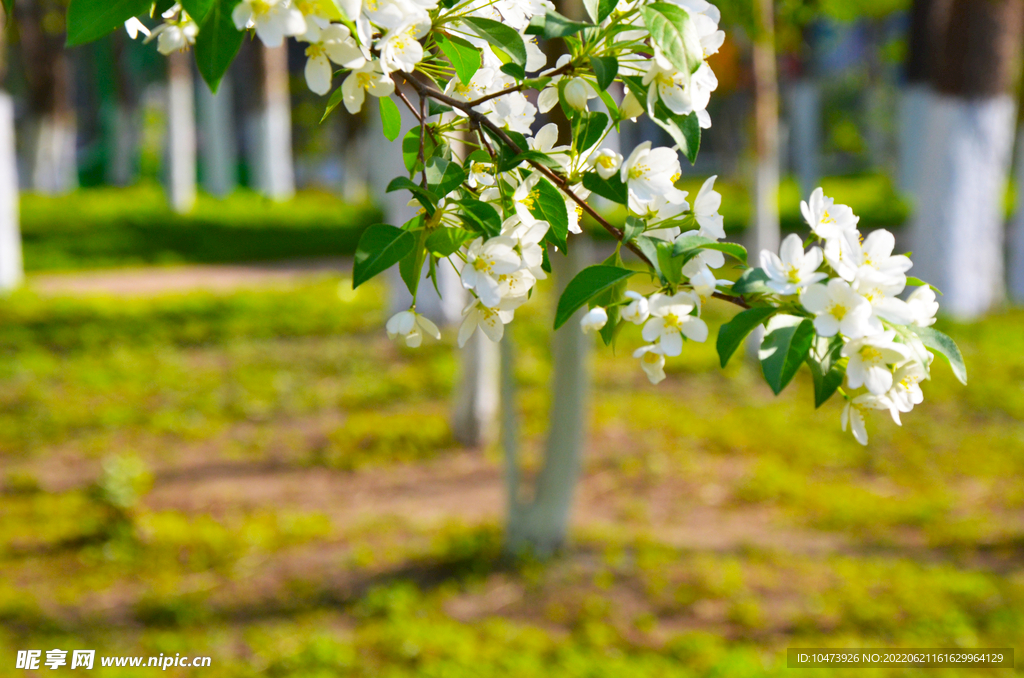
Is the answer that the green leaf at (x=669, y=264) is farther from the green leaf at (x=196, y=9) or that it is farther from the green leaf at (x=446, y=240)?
the green leaf at (x=196, y=9)

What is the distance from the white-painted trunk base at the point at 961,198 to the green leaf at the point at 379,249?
8.59m

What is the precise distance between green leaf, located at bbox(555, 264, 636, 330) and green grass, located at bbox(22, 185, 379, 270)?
1122cm

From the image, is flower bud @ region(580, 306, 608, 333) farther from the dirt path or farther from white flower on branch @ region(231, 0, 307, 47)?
the dirt path

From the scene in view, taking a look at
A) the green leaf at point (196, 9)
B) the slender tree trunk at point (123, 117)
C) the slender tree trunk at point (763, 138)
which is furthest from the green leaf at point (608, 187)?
the slender tree trunk at point (123, 117)

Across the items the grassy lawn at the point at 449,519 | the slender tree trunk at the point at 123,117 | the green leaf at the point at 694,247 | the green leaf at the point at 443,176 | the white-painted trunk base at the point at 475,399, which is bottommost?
the grassy lawn at the point at 449,519

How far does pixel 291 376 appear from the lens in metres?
7.07

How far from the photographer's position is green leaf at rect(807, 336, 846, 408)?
1006mm

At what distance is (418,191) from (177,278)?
10.5 meters

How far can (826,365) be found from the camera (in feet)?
3.32

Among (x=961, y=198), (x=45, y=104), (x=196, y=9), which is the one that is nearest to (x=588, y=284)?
(x=196, y=9)

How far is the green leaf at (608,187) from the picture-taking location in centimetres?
108

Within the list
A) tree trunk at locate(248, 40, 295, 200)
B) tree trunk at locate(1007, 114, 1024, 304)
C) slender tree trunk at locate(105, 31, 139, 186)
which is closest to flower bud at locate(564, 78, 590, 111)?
tree trunk at locate(1007, 114, 1024, 304)

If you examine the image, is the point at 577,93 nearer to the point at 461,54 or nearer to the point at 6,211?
the point at 461,54

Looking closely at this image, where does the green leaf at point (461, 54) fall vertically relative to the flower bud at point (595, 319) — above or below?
above
